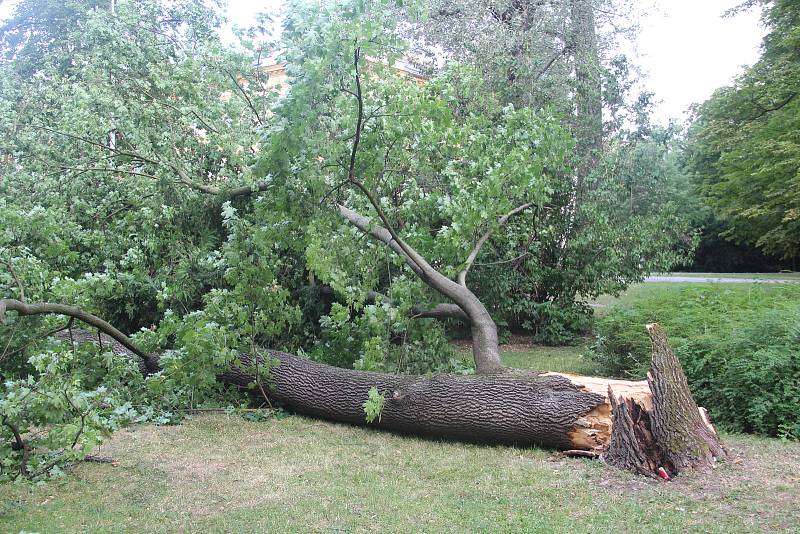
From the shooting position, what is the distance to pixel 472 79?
891 cm

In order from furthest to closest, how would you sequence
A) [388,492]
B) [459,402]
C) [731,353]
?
[731,353] → [459,402] → [388,492]

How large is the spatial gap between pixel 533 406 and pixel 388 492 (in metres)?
1.41

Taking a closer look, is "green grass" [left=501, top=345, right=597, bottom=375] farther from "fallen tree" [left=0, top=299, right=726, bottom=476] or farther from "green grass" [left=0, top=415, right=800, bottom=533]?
"green grass" [left=0, top=415, right=800, bottom=533]

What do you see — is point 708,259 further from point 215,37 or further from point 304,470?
point 304,470

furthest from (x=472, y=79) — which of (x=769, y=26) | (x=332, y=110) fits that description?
(x=769, y=26)

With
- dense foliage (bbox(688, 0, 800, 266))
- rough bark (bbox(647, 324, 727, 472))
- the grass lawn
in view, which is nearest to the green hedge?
the grass lawn

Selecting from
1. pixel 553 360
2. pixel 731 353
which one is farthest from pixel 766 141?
pixel 731 353

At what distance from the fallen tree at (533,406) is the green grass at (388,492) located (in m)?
0.16

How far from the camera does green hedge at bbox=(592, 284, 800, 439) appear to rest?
552cm

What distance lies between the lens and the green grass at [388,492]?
12.6ft

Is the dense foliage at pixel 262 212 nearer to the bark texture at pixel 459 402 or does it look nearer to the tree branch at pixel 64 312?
the tree branch at pixel 64 312

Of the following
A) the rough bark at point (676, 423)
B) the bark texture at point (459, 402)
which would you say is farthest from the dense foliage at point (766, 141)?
the bark texture at point (459, 402)

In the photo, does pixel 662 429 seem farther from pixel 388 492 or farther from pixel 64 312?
pixel 64 312

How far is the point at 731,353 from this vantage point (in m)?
6.03
